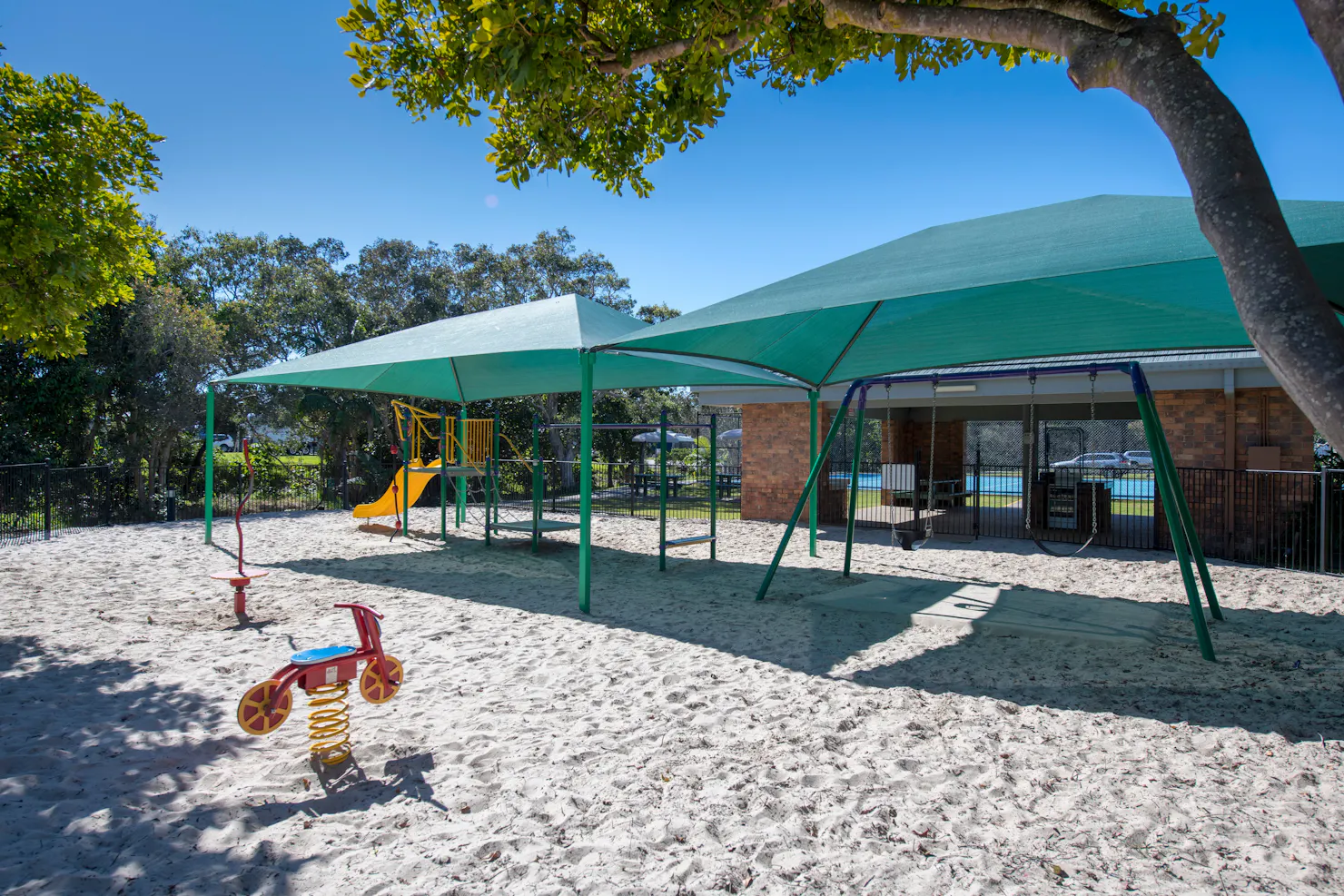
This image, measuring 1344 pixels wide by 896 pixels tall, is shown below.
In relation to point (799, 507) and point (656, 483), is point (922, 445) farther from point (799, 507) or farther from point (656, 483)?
point (799, 507)

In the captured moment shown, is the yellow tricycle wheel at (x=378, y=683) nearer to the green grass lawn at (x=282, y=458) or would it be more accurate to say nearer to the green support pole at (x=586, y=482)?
the green support pole at (x=586, y=482)

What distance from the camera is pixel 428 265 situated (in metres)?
26.4

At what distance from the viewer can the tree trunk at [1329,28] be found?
2.17 metres

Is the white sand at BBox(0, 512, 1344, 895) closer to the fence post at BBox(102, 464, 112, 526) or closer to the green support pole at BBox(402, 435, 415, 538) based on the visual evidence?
the green support pole at BBox(402, 435, 415, 538)

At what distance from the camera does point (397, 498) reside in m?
12.7

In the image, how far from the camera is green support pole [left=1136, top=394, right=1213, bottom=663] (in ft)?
17.3

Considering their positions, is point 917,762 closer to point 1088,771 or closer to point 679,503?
point 1088,771

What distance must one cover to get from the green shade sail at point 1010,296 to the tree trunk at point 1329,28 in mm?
1802

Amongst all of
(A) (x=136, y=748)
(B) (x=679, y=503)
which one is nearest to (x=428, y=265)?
(B) (x=679, y=503)

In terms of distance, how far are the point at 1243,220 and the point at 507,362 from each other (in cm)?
1066

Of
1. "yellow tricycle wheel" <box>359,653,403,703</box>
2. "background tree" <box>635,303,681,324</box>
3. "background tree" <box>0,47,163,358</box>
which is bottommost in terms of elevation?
"yellow tricycle wheel" <box>359,653,403,703</box>

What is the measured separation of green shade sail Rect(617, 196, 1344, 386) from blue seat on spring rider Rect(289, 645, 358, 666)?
362 centimetres

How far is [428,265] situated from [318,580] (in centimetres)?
2043

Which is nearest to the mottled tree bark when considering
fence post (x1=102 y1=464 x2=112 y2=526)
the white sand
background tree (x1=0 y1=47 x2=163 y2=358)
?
the white sand
